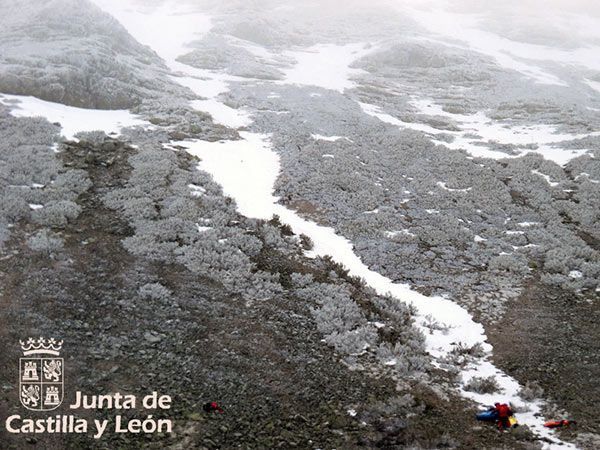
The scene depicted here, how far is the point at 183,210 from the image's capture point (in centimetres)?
1753

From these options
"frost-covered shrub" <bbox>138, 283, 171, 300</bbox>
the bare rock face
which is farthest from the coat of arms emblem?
the bare rock face

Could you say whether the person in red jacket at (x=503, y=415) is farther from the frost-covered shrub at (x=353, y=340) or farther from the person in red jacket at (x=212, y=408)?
the person in red jacket at (x=212, y=408)

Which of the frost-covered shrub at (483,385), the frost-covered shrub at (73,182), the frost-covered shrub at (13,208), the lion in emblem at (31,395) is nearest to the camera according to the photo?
the lion in emblem at (31,395)

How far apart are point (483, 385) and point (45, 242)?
13.3 metres

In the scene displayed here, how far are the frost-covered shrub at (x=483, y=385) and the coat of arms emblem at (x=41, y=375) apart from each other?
9429 mm

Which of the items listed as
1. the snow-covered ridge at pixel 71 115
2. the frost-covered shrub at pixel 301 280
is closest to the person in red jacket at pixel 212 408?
the frost-covered shrub at pixel 301 280

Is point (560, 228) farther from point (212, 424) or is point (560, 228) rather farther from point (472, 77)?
point (472, 77)

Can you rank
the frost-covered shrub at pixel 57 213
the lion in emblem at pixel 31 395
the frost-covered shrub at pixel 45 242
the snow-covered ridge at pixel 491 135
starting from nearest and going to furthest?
1. the lion in emblem at pixel 31 395
2. the frost-covered shrub at pixel 45 242
3. the frost-covered shrub at pixel 57 213
4. the snow-covered ridge at pixel 491 135

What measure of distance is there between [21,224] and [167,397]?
9077mm

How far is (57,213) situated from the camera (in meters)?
15.6

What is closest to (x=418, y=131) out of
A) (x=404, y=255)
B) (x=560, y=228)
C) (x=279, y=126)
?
(x=279, y=126)

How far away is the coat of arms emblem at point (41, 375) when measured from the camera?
8.98 metres

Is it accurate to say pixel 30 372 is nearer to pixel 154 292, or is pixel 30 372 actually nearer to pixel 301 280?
pixel 154 292

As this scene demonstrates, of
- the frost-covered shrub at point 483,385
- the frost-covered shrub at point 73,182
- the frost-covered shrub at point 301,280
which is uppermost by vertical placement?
the frost-covered shrub at point 73,182
